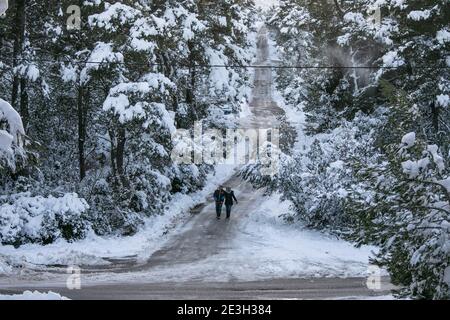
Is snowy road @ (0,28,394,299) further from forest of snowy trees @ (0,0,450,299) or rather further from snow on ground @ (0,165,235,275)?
forest of snowy trees @ (0,0,450,299)

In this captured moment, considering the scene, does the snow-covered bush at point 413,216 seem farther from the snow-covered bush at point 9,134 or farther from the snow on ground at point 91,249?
the snow on ground at point 91,249

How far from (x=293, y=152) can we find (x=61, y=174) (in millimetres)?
9929

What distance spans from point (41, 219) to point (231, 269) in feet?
21.7

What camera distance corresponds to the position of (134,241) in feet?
58.4

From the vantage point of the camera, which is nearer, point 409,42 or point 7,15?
point 7,15

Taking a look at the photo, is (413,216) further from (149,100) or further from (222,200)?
(222,200)

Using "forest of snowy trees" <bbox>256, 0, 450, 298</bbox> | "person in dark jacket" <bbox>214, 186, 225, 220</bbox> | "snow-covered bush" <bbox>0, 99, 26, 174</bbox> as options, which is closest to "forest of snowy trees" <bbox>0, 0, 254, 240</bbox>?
"person in dark jacket" <bbox>214, 186, 225, 220</bbox>

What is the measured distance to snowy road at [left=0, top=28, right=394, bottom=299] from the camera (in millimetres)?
11836

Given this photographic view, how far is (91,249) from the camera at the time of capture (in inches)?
639

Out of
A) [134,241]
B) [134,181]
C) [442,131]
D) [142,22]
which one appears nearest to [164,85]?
[142,22]

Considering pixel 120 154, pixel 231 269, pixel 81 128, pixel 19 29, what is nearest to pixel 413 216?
pixel 231 269

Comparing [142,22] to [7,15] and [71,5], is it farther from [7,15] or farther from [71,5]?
[7,15]

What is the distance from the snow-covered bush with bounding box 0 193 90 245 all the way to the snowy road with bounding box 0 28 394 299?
94.5 inches

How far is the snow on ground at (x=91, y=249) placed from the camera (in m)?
14.7
